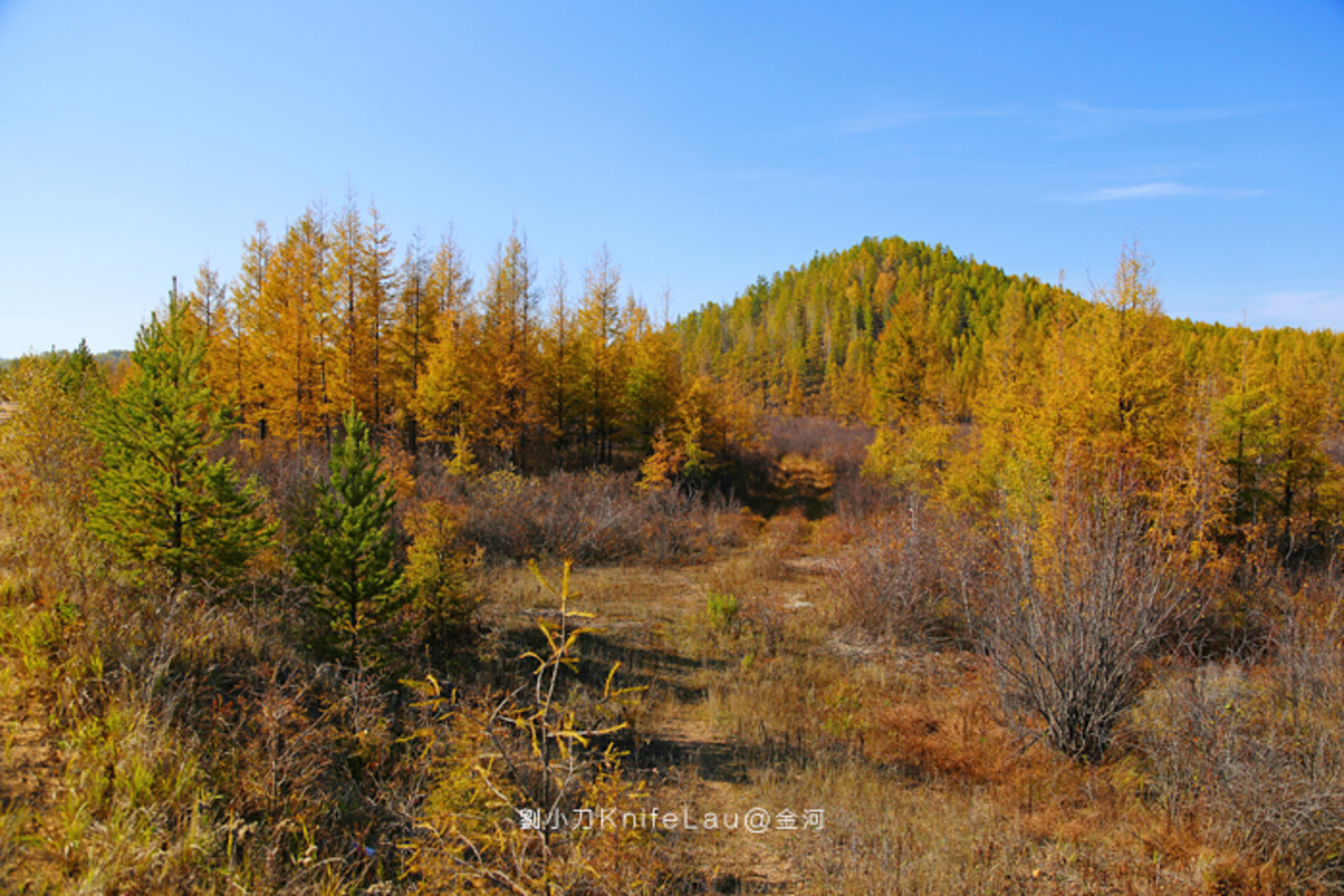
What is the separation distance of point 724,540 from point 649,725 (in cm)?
1096

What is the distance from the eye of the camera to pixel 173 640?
5.05 metres

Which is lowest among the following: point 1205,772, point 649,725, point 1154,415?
point 649,725

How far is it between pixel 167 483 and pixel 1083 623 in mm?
9011

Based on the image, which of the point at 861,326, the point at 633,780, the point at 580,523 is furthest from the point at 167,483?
the point at 861,326

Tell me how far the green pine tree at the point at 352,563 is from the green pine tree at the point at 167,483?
902 mm

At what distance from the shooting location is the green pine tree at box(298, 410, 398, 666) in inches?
256

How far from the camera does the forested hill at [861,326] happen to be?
39156 millimetres

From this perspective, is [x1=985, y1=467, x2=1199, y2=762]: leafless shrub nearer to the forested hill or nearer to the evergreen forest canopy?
the evergreen forest canopy

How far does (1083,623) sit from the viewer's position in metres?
5.38

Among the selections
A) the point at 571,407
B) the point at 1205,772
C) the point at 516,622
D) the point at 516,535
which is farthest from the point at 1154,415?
the point at 571,407

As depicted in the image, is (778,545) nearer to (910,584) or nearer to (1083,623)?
(910,584)

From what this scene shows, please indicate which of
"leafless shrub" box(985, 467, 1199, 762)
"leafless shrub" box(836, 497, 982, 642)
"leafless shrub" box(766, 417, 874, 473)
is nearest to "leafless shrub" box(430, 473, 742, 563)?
"leafless shrub" box(836, 497, 982, 642)

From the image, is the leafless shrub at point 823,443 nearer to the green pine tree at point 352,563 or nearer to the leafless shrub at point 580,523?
the leafless shrub at point 580,523

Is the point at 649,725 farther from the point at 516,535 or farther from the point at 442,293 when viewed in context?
the point at 442,293
